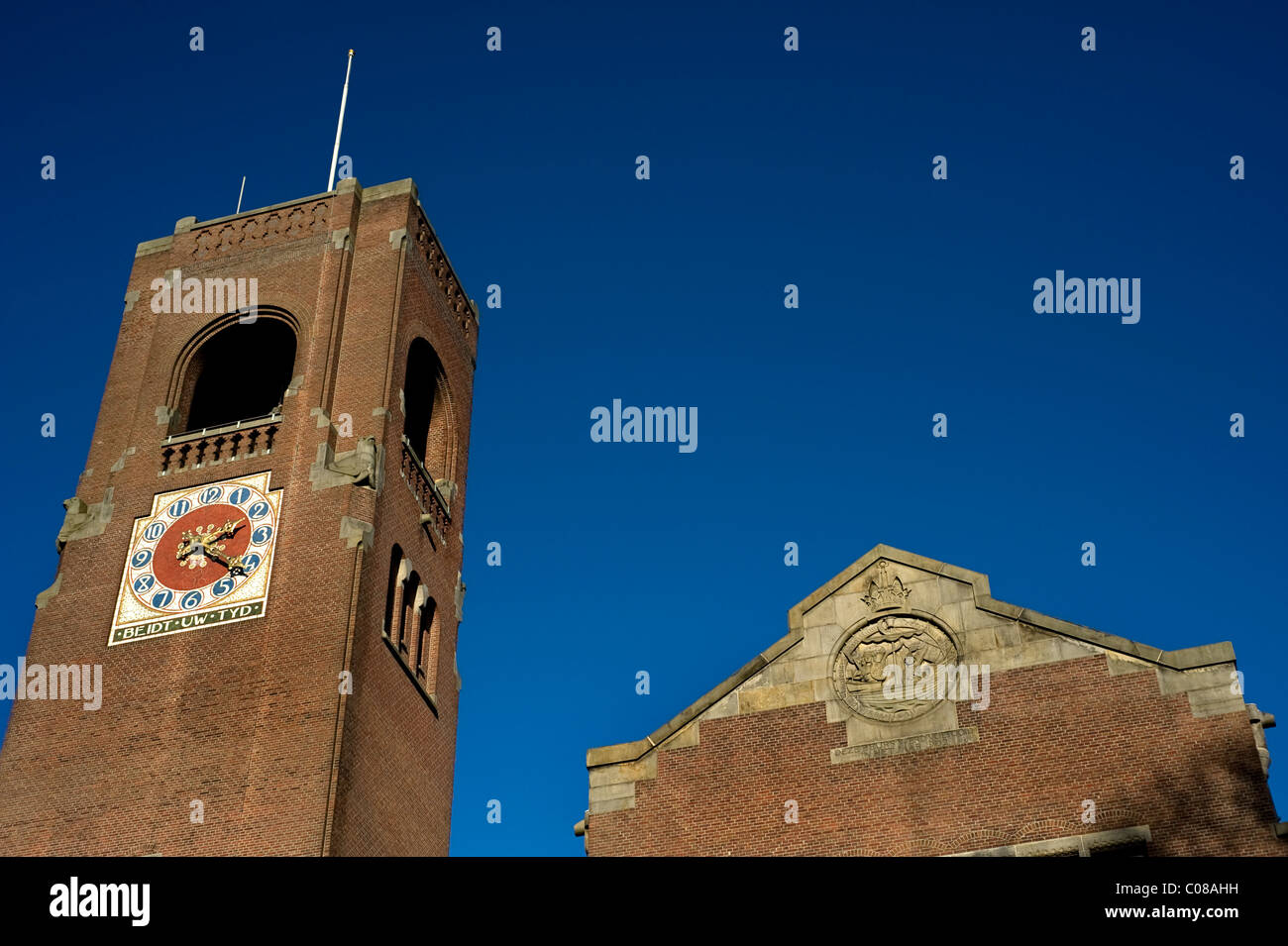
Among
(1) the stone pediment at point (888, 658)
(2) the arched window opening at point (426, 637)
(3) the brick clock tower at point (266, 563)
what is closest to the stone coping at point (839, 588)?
(1) the stone pediment at point (888, 658)

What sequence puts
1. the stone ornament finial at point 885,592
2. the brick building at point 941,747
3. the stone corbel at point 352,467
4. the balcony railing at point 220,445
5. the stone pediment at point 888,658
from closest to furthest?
the brick building at point 941,747, the stone pediment at point 888,658, the stone ornament finial at point 885,592, the stone corbel at point 352,467, the balcony railing at point 220,445

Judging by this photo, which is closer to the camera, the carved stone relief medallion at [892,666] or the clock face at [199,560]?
the carved stone relief medallion at [892,666]

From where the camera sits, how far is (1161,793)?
19.5m

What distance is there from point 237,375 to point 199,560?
8085 mm

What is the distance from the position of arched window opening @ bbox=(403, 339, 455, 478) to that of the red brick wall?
18.4m

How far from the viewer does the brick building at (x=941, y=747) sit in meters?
19.5

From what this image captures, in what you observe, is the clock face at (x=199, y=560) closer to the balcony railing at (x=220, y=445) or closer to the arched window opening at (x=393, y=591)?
the balcony railing at (x=220, y=445)

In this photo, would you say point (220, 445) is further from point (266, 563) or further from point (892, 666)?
point (892, 666)

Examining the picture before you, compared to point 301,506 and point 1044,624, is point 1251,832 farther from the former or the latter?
point 301,506

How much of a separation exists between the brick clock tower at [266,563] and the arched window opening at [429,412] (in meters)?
0.07

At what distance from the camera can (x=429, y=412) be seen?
39.8 meters

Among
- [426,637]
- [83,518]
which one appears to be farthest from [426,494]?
[83,518]

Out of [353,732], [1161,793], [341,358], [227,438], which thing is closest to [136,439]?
[227,438]
